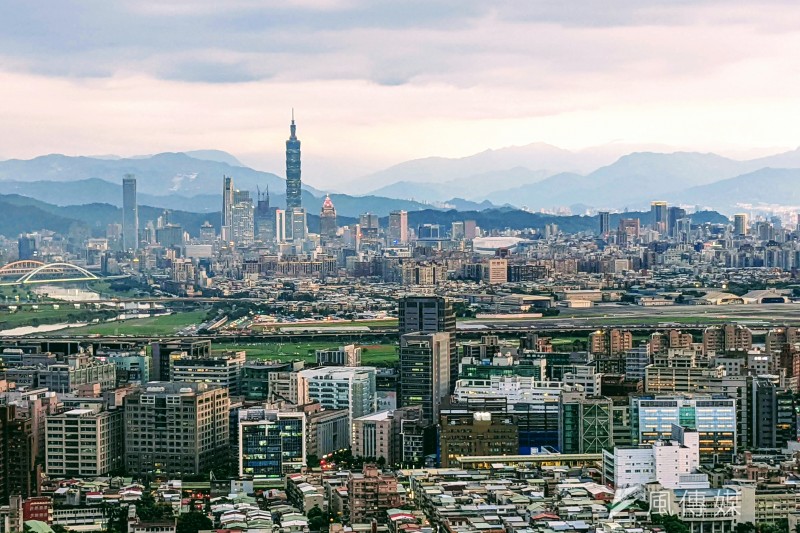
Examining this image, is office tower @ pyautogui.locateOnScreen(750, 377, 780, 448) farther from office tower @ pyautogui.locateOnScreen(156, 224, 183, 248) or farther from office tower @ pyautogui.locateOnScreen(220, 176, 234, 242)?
office tower @ pyautogui.locateOnScreen(220, 176, 234, 242)

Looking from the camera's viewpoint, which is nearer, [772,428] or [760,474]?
[760,474]

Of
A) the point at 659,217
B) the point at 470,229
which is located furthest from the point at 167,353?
the point at 659,217

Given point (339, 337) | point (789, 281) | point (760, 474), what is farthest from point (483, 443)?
point (789, 281)

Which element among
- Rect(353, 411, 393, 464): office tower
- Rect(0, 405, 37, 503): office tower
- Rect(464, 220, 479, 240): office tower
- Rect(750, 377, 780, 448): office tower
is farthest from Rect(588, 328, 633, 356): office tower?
Rect(464, 220, 479, 240): office tower

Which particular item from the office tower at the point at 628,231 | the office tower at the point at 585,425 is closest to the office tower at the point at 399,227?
the office tower at the point at 628,231

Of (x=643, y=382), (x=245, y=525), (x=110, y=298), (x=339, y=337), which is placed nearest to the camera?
(x=245, y=525)

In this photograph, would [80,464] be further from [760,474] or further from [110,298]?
[110,298]
